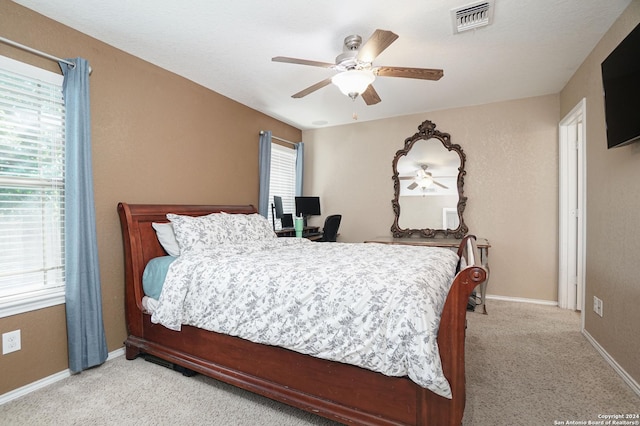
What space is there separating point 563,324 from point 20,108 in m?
5.00

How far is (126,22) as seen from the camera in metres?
2.33

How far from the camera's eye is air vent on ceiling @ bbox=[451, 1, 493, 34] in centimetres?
215

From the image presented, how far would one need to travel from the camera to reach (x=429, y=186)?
447 centimetres

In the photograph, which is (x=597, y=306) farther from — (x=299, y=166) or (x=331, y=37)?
(x=299, y=166)

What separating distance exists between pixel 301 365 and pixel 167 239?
163 centimetres

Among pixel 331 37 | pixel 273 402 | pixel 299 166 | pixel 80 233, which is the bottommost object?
pixel 273 402

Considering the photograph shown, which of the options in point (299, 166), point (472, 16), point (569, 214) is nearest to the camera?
point (472, 16)

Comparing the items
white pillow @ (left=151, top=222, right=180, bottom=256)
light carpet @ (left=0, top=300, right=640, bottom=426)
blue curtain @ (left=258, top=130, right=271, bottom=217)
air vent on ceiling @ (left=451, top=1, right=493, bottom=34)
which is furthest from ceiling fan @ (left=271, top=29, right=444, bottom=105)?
light carpet @ (left=0, top=300, right=640, bottom=426)

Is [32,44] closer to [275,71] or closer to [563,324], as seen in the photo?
[275,71]

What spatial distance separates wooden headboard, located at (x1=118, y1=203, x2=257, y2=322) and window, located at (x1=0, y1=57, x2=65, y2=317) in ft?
1.35

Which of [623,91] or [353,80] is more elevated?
[353,80]

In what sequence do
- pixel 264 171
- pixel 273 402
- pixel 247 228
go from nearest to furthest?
pixel 273 402
pixel 247 228
pixel 264 171

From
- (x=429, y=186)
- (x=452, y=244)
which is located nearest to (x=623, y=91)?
(x=452, y=244)

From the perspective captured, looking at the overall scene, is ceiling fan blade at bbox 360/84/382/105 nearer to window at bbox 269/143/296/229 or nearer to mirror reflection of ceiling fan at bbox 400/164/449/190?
mirror reflection of ceiling fan at bbox 400/164/449/190
